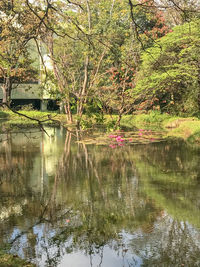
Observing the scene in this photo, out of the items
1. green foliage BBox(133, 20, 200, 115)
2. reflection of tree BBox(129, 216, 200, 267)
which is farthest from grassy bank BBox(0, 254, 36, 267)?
green foliage BBox(133, 20, 200, 115)

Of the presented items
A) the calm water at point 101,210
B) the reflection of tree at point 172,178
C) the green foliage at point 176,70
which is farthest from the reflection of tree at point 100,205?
the green foliage at point 176,70

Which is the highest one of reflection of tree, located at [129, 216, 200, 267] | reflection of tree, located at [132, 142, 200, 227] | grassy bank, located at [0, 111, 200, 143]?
grassy bank, located at [0, 111, 200, 143]

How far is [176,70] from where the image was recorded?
18.5 m

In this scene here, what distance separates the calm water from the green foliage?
7.64m

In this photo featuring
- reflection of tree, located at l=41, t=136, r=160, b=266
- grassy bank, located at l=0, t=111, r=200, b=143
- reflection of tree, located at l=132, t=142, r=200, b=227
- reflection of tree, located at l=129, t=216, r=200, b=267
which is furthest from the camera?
grassy bank, located at l=0, t=111, r=200, b=143

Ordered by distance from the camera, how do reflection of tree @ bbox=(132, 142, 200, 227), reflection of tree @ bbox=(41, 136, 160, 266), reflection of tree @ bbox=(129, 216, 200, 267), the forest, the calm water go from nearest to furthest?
reflection of tree @ bbox=(129, 216, 200, 267), the calm water, reflection of tree @ bbox=(41, 136, 160, 266), reflection of tree @ bbox=(132, 142, 200, 227), the forest

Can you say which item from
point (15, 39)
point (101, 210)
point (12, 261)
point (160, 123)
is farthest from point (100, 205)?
point (160, 123)

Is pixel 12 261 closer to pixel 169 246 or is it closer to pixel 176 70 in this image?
pixel 169 246

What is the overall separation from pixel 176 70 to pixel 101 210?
43.4 feet

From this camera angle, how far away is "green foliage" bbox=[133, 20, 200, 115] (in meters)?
18.4

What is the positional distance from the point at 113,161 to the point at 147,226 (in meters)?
5.54

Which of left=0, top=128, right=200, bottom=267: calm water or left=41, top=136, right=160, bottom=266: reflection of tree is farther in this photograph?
left=41, top=136, right=160, bottom=266: reflection of tree

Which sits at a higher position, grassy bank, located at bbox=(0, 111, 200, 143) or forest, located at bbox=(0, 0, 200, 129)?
forest, located at bbox=(0, 0, 200, 129)

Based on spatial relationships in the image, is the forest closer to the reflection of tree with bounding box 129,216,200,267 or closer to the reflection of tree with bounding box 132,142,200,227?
the reflection of tree with bounding box 132,142,200,227
